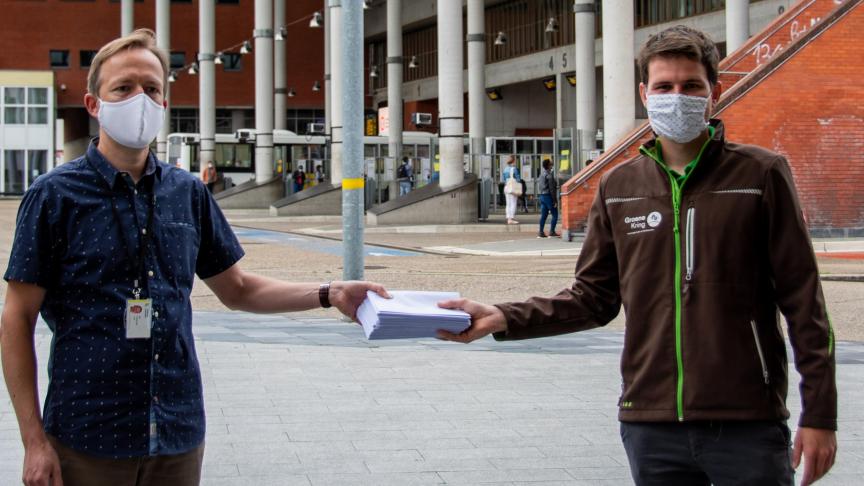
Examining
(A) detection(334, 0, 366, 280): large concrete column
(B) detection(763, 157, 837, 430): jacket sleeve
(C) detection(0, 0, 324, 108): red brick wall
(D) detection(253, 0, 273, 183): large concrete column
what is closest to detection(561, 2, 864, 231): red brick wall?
(A) detection(334, 0, 366, 280): large concrete column

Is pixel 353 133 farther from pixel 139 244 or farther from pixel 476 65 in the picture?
pixel 476 65

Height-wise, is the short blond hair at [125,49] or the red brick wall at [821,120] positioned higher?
the red brick wall at [821,120]

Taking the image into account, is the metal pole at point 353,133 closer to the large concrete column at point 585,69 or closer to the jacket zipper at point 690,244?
the jacket zipper at point 690,244

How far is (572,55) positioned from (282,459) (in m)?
51.8

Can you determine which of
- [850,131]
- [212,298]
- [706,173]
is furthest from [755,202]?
[850,131]

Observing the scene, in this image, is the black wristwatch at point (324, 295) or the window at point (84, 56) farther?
the window at point (84, 56)

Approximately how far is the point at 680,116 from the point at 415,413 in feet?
15.5

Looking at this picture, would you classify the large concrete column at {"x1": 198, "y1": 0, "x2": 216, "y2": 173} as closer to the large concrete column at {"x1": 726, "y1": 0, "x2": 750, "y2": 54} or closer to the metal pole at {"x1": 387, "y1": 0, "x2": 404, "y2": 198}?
the metal pole at {"x1": 387, "y1": 0, "x2": 404, "y2": 198}

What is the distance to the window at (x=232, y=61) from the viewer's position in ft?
260

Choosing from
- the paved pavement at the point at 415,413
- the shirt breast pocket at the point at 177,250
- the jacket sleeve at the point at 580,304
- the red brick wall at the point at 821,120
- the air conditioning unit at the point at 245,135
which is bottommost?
the paved pavement at the point at 415,413

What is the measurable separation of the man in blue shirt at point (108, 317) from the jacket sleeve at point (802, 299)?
1677mm

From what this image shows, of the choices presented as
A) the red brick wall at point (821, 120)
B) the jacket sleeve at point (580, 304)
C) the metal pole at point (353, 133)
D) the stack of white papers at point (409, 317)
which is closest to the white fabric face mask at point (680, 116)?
the jacket sleeve at point (580, 304)

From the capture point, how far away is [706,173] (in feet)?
11.6

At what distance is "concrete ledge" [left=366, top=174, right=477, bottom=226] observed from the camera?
127 ft
